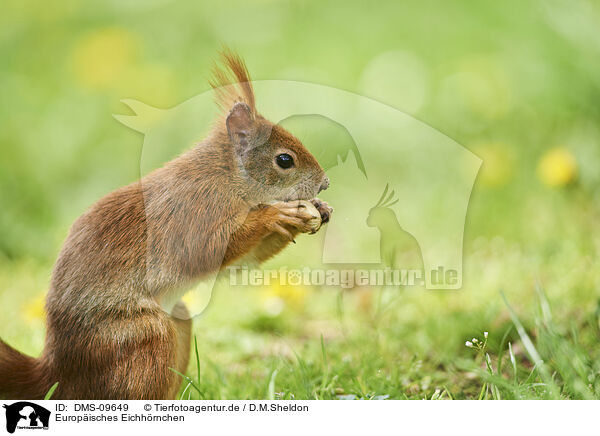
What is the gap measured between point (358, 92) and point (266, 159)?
3.24 feet

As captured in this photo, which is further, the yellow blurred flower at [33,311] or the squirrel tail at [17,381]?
the yellow blurred flower at [33,311]

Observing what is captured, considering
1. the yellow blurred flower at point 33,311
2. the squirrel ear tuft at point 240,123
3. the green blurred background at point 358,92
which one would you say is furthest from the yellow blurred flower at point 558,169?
the yellow blurred flower at point 33,311

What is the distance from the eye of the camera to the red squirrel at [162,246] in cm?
135

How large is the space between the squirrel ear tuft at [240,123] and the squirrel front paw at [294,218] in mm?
161

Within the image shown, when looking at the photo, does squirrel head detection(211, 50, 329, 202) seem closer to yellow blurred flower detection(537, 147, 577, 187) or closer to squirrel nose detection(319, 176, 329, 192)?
squirrel nose detection(319, 176, 329, 192)

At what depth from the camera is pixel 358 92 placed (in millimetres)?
2412

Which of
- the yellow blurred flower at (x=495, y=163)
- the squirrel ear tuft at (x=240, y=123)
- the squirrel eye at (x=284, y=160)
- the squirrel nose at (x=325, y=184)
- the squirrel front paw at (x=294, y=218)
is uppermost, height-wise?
the yellow blurred flower at (x=495, y=163)

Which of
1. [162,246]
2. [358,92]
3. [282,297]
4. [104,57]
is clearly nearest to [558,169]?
[358,92]

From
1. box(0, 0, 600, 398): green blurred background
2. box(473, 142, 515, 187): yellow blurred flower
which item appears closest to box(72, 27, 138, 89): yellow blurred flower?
box(0, 0, 600, 398): green blurred background

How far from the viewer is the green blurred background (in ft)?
6.43

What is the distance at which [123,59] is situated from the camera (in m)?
2.45
